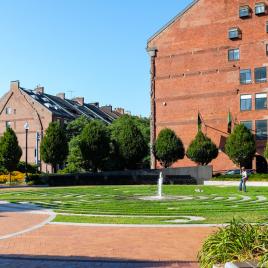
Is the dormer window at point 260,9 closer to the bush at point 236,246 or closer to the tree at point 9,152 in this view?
the tree at point 9,152

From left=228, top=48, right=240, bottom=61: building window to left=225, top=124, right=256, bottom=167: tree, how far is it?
413 inches

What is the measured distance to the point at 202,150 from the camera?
1956 inches

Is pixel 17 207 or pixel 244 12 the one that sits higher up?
pixel 244 12

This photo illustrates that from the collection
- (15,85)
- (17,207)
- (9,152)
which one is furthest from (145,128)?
(17,207)

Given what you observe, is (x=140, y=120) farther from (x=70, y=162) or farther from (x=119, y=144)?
(x=119, y=144)

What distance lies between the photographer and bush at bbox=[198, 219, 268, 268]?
7258 mm

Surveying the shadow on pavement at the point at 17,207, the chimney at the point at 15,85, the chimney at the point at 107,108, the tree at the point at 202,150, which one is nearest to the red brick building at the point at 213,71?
the tree at the point at 202,150

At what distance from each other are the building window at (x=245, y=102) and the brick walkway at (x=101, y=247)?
4260cm

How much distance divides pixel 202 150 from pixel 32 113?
36.9m

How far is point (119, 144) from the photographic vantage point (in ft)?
178

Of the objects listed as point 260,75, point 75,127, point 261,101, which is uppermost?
point 260,75

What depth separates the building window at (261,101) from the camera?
5372 cm

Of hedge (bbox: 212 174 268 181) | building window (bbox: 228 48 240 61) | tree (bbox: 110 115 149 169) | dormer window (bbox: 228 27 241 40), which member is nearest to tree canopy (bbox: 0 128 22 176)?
tree (bbox: 110 115 149 169)

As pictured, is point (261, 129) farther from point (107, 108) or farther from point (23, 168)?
point (107, 108)
